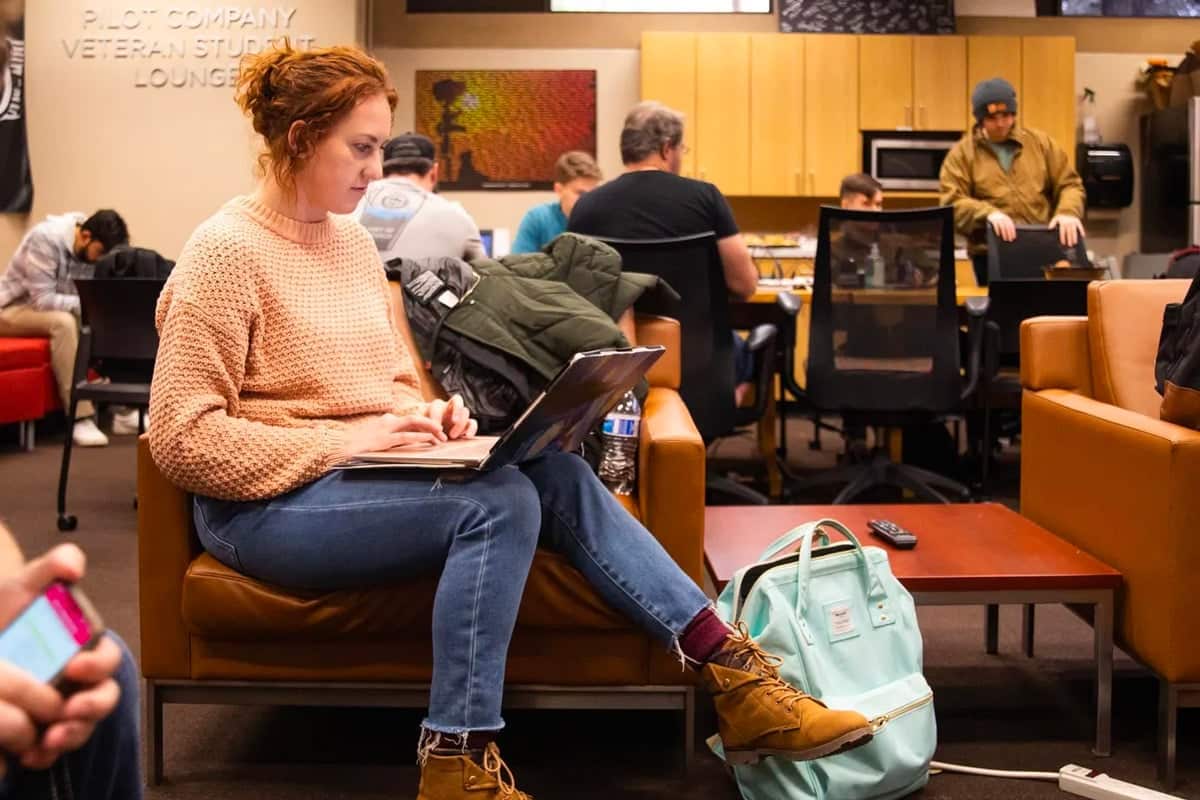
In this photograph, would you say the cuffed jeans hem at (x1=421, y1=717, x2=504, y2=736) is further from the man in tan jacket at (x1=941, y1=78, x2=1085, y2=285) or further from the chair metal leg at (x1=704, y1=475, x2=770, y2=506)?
the man in tan jacket at (x1=941, y1=78, x2=1085, y2=285)

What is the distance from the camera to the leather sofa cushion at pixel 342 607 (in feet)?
6.71

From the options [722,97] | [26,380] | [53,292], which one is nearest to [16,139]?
[53,292]

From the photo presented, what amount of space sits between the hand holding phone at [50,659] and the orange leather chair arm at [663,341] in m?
2.11

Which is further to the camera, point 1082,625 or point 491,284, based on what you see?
point 1082,625

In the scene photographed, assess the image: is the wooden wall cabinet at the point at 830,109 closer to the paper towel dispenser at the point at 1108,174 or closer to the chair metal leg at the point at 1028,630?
the paper towel dispenser at the point at 1108,174

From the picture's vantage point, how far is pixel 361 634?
2.10 metres

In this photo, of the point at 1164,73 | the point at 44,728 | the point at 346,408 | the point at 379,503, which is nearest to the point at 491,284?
the point at 346,408

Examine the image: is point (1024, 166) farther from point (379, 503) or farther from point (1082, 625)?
point (379, 503)

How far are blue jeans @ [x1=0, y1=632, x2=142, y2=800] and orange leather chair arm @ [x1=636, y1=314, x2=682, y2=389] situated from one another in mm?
1893

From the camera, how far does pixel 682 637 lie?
6.68 ft

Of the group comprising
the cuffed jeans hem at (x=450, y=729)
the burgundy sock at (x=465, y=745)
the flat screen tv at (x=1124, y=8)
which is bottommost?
the burgundy sock at (x=465, y=745)

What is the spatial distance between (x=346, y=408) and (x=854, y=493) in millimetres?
2520

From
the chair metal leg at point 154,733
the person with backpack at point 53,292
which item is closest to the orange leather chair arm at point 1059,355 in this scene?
the chair metal leg at point 154,733

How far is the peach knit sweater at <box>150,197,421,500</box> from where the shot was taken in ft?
6.36
